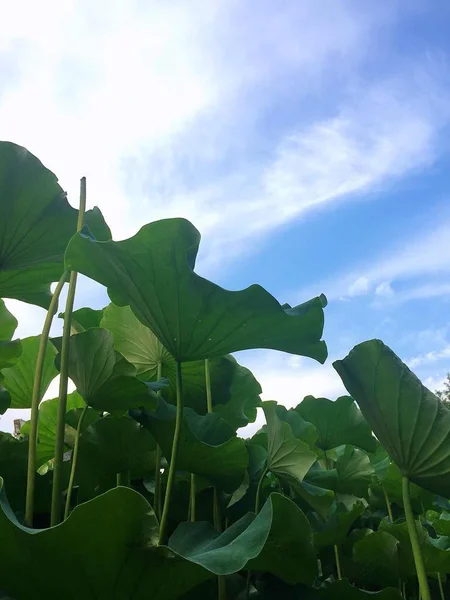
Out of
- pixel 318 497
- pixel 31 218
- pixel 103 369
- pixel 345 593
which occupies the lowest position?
pixel 345 593

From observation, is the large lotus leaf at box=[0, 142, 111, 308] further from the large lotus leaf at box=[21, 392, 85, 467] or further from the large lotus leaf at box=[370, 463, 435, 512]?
the large lotus leaf at box=[370, 463, 435, 512]

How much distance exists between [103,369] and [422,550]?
1.67ft

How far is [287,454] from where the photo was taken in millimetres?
706

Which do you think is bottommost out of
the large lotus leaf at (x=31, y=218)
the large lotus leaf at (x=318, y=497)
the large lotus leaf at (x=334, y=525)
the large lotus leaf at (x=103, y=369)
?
the large lotus leaf at (x=334, y=525)

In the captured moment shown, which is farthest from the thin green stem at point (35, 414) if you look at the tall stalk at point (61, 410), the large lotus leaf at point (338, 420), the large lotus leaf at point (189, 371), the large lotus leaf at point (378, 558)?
the large lotus leaf at point (338, 420)

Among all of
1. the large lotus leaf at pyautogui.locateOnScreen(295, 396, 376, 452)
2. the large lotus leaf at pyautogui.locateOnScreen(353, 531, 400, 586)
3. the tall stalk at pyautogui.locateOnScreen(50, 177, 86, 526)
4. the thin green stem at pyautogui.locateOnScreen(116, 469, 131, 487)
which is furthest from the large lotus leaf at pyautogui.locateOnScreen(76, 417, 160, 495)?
the large lotus leaf at pyautogui.locateOnScreen(295, 396, 376, 452)

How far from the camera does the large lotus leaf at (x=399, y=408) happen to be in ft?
2.00

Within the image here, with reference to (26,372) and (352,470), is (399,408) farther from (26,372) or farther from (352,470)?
(26,372)

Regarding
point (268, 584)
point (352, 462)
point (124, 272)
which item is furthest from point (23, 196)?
point (352, 462)

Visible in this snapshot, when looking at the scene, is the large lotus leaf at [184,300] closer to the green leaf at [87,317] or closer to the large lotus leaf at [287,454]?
the large lotus leaf at [287,454]

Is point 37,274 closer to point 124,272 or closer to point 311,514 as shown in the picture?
point 124,272

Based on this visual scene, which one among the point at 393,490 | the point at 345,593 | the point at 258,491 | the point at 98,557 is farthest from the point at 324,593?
the point at 393,490

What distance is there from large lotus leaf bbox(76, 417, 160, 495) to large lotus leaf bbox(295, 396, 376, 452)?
464 mm

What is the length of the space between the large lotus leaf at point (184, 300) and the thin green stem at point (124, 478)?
0.22 metres
